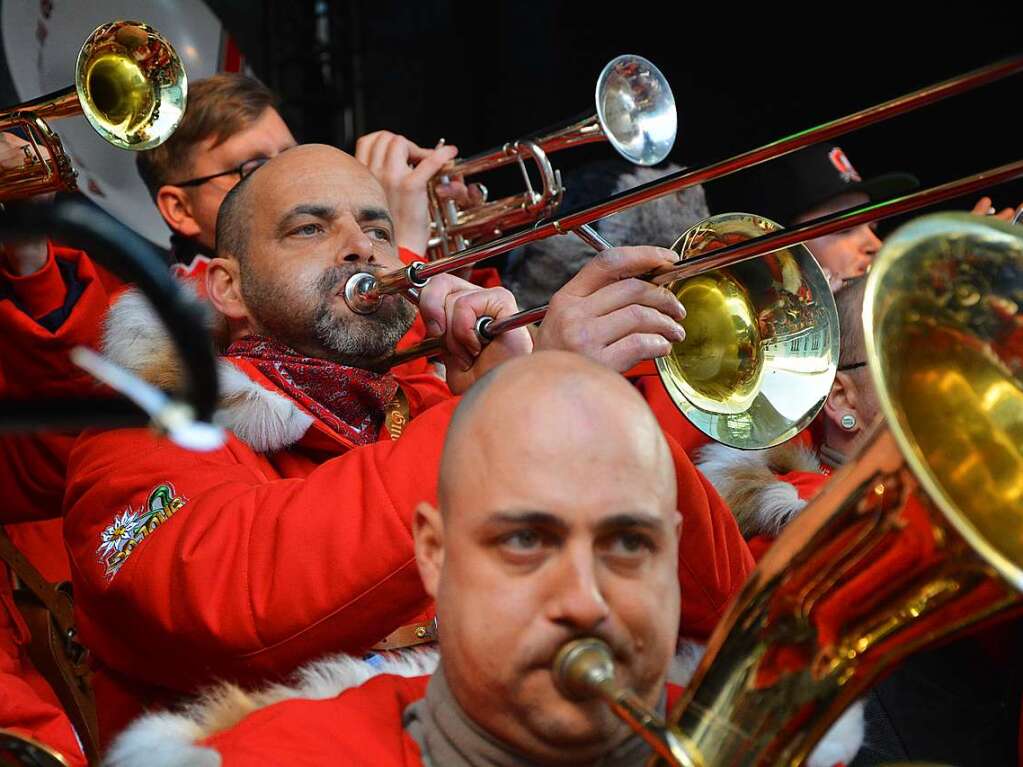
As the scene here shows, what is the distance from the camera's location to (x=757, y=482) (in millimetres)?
2949

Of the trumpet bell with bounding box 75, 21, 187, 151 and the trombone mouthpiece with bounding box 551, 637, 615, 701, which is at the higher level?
the trumpet bell with bounding box 75, 21, 187, 151

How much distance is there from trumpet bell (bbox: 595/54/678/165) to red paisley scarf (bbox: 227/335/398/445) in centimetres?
135

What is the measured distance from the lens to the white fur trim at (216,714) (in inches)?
66.6

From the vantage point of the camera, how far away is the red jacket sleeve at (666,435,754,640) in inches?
91.9

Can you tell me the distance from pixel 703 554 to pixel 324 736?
0.89 meters

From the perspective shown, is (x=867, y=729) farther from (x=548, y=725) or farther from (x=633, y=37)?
(x=633, y=37)

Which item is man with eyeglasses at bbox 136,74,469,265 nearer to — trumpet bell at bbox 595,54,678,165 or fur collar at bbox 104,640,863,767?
trumpet bell at bbox 595,54,678,165

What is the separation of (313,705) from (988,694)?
1.58 meters

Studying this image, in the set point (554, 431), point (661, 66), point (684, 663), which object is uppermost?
point (661, 66)

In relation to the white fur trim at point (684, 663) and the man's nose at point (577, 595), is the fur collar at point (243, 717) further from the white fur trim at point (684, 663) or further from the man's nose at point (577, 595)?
the man's nose at point (577, 595)

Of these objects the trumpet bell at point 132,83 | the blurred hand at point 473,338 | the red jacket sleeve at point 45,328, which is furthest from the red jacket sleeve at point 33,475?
the blurred hand at point 473,338

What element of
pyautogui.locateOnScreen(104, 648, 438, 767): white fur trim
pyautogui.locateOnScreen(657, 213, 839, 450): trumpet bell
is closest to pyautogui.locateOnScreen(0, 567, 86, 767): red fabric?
pyautogui.locateOnScreen(104, 648, 438, 767): white fur trim

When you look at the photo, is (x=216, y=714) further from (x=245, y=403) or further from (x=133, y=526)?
(x=245, y=403)

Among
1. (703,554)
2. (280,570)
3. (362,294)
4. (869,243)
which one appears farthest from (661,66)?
(280,570)
